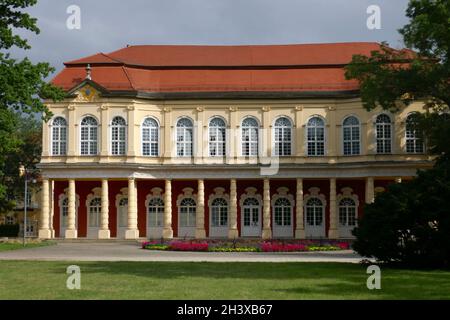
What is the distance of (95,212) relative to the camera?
51.0 meters

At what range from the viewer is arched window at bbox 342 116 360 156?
48.9 metres

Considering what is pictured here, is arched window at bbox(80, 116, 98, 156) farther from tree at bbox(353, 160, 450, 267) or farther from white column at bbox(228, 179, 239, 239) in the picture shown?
tree at bbox(353, 160, 450, 267)

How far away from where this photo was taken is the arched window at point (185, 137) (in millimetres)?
49969

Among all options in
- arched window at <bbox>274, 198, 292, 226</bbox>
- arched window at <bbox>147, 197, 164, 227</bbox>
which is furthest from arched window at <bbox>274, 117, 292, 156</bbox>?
arched window at <bbox>147, 197, 164, 227</bbox>

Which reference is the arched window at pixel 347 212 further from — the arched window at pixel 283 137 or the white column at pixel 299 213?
the arched window at pixel 283 137

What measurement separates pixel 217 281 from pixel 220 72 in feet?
106

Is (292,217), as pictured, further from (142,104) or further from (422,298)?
(422,298)

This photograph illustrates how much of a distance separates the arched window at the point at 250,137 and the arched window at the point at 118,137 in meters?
7.63

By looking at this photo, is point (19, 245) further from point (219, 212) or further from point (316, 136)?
point (316, 136)

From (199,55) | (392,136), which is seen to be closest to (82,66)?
(199,55)

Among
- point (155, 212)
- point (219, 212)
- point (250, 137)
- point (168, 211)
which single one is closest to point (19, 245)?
point (168, 211)

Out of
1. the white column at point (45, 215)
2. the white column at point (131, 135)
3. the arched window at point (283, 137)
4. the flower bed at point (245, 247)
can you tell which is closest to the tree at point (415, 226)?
the flower bed at point (245, 247)
